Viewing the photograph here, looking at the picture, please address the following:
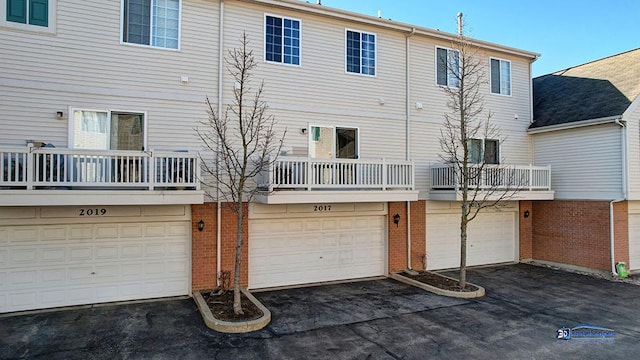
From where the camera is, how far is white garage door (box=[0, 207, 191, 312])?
8.61m

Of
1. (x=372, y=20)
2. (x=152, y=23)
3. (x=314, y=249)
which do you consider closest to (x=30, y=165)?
(x=152, y=23)

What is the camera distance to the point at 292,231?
11.3 m

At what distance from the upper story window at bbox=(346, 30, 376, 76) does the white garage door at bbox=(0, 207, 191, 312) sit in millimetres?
7003

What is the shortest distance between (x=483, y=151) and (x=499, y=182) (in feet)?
5.82

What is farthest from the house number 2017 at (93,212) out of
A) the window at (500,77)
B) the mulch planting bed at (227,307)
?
the window at (500,77)

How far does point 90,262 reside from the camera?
918 cm

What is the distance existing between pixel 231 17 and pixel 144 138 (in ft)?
13.6

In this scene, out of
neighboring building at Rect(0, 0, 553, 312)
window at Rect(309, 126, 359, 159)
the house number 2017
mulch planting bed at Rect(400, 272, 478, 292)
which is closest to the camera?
neighboring building at Rect(0, 0, 553, 312)

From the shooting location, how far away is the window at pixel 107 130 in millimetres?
9094

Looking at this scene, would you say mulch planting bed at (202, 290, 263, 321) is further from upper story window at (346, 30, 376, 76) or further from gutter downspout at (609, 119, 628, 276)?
gutter downspout at (609, 119, 628, 276)

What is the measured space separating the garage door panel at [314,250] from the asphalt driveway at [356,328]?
2.60 feet

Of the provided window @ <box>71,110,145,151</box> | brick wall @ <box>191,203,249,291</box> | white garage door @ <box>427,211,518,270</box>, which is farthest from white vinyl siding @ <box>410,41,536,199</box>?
window @ <box>71,110,145,151</box>

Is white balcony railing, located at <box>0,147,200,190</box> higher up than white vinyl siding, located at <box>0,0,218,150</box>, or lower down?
lower down

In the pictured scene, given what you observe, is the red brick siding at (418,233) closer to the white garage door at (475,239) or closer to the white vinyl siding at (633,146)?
the white garage door at (475,239)
